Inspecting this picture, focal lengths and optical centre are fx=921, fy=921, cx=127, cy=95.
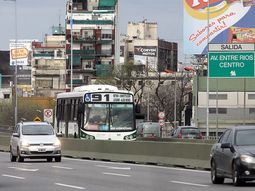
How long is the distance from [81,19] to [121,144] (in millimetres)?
113050

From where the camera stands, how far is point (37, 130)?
38156mm

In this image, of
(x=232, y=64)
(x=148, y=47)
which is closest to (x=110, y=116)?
(x=232, y=64)

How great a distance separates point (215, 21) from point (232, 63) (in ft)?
149

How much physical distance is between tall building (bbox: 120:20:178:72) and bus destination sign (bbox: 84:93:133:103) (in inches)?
4611

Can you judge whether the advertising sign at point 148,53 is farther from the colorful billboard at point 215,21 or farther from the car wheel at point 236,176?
the car wheel at point 236,176

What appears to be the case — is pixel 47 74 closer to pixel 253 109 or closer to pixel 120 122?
pixel 253 109

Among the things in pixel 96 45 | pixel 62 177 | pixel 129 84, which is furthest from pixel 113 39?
pixel 62 177

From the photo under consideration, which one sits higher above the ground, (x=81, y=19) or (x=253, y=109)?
(x=81, y=19)

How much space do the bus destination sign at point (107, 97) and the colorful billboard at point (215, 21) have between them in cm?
5203

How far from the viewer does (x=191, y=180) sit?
24.8m

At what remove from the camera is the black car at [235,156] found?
2117cm

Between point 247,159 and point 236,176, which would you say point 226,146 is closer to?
point 236,176

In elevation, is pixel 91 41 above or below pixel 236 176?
above

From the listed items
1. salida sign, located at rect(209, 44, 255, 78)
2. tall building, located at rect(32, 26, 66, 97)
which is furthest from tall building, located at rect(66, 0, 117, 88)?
salida sign, located at rect(209, 44, 255, 78)
